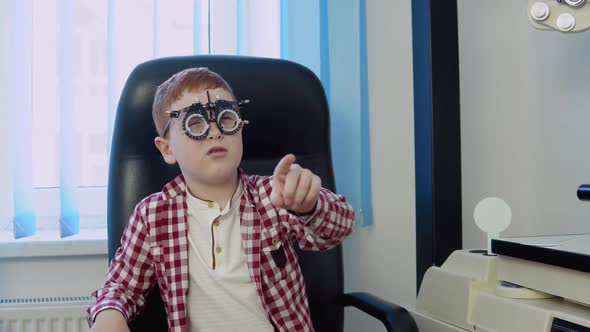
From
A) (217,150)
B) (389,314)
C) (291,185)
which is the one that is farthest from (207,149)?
(389,314)

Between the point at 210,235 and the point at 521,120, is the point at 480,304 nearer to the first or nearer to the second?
the point at 210,235

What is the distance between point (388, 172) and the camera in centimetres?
172

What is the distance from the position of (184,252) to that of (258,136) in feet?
0.98

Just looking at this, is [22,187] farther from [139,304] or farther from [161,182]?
[139,304]

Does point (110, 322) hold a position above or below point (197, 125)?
below

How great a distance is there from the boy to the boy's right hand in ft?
0.09

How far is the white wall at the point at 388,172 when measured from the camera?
5.63 ft

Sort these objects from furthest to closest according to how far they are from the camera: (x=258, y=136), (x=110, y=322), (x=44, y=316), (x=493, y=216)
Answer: (x=44, y=316)
(x=258, y=136)
(x=493, y=216)
(x=110, y=322)

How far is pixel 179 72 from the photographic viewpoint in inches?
49.5

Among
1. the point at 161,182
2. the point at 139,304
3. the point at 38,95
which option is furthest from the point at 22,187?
the point at 139,304

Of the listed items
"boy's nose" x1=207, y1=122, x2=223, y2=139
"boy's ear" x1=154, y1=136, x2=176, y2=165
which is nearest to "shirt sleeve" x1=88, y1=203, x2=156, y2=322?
"boy's ear" x1=154, y1=136, x2=176, y2=165

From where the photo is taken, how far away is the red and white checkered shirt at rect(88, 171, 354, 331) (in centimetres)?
113

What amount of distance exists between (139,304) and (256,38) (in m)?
0.77

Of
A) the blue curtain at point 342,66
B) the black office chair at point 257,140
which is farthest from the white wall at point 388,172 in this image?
the black office chair at point 257,140
